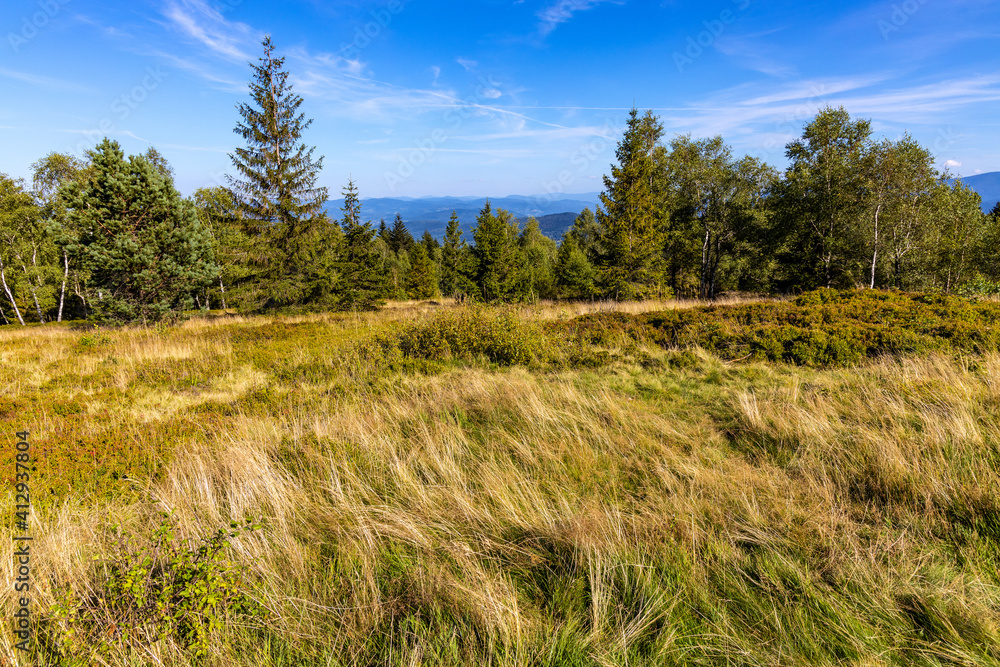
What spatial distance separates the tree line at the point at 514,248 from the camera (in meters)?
15.0

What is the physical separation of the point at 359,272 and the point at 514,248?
415 inches

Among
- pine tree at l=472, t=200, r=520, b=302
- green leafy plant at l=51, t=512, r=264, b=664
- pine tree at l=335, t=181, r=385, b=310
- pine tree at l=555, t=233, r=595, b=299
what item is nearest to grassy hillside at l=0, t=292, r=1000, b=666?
green leafy plant at l=51, t=512, r=264, b=664

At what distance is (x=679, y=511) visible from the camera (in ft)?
9.12

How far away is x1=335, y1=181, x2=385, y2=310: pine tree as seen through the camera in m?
21.0

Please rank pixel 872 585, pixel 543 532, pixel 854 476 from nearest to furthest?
pixel 872 585 < pixel 543 532 < pixel 854 476

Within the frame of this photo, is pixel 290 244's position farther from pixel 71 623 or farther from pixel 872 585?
pixel 872 585

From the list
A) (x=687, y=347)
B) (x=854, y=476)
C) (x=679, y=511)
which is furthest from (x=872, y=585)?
(x=687, y=347)

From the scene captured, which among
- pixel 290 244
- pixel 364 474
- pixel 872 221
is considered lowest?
pixel 364 474

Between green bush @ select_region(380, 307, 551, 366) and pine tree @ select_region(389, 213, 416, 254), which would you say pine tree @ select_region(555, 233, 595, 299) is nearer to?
green bush @ select_region(380, 307, 551, 366)

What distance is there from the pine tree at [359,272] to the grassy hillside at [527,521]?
1499 centimetres

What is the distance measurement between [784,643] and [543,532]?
1333mm

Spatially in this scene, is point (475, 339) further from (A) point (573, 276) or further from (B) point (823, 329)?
(A) point (573, 276)

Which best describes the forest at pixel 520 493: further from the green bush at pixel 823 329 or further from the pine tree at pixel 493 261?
the pine tree at pixel 493 261

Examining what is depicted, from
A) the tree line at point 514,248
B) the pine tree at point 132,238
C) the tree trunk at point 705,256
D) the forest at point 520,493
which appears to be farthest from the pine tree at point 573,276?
the pine tree at point 132,238
